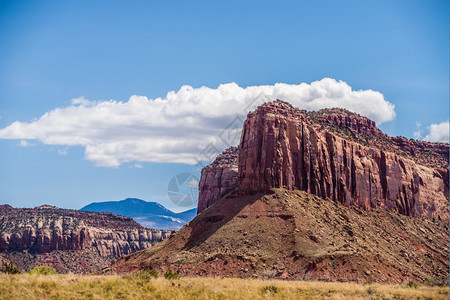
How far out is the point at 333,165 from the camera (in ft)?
345

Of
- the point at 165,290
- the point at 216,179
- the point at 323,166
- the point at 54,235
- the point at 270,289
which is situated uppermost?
the point at 216,179

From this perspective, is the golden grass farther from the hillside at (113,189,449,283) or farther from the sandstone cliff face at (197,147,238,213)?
the sandstone cliff face at (197,147,238,213)

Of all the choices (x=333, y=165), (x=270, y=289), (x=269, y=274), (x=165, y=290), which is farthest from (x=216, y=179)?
(x=165, y=290)

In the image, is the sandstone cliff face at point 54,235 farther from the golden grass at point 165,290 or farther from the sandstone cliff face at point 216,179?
the golden grass at point 165,290

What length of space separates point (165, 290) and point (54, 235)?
135151 millimetres

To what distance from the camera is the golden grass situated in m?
39.1

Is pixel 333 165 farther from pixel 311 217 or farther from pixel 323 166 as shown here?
pixel 311 217

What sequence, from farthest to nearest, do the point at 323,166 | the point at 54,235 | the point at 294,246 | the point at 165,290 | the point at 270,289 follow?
the point at 54,235, the point at 323,166, the point at 294,246, the point at 270,289, the point at 165,290

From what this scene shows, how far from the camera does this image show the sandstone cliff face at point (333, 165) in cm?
9725

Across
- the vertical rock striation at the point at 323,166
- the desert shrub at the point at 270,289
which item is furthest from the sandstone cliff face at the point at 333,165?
the desert shrub at the point at 270,289

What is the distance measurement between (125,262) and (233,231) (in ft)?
70.8

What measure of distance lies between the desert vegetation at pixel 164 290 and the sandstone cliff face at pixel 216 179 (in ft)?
288

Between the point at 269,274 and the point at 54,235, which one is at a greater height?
the point at 54,235

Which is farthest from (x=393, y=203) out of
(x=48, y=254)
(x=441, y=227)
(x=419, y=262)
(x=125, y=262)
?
(x=48, y=254)
